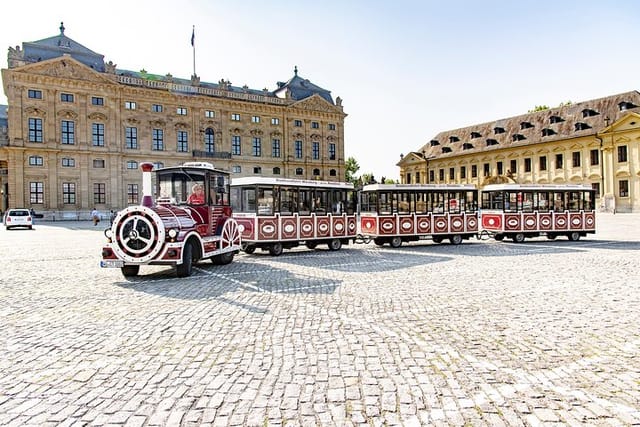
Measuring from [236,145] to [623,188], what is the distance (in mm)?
50716

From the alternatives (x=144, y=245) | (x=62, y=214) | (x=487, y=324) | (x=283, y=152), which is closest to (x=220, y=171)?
(x=144, y=245)

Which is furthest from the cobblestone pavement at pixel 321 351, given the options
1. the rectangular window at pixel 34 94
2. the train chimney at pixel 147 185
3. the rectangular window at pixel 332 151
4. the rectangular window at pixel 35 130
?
the rectangular window at pixel 332 151

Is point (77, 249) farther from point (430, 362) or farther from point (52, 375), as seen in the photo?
point (430, 362)

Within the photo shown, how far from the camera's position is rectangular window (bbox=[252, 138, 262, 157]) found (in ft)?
232

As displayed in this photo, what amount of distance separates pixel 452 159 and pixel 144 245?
66.2 metres

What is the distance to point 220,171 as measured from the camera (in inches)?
540

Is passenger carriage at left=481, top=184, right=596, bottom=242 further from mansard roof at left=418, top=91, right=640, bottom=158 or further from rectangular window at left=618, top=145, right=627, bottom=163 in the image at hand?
mansard roof at left=418, top=91, right=640, bottom=158

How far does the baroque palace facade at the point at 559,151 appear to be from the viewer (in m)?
51.1

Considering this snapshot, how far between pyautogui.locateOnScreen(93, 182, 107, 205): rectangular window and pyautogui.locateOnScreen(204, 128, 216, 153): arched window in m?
15.1

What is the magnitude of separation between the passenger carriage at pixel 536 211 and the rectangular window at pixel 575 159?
1423 inches

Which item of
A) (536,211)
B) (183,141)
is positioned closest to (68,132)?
(183,141)

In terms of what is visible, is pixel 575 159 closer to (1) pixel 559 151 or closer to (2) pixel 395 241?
(1) pixel 559 151

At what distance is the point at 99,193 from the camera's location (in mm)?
58875

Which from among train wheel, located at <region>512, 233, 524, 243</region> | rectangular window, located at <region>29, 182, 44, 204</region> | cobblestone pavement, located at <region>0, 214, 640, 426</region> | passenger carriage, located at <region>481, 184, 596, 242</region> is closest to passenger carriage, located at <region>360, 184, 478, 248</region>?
passenger carriage, located at <region>481, 184, 596, 242</region>
